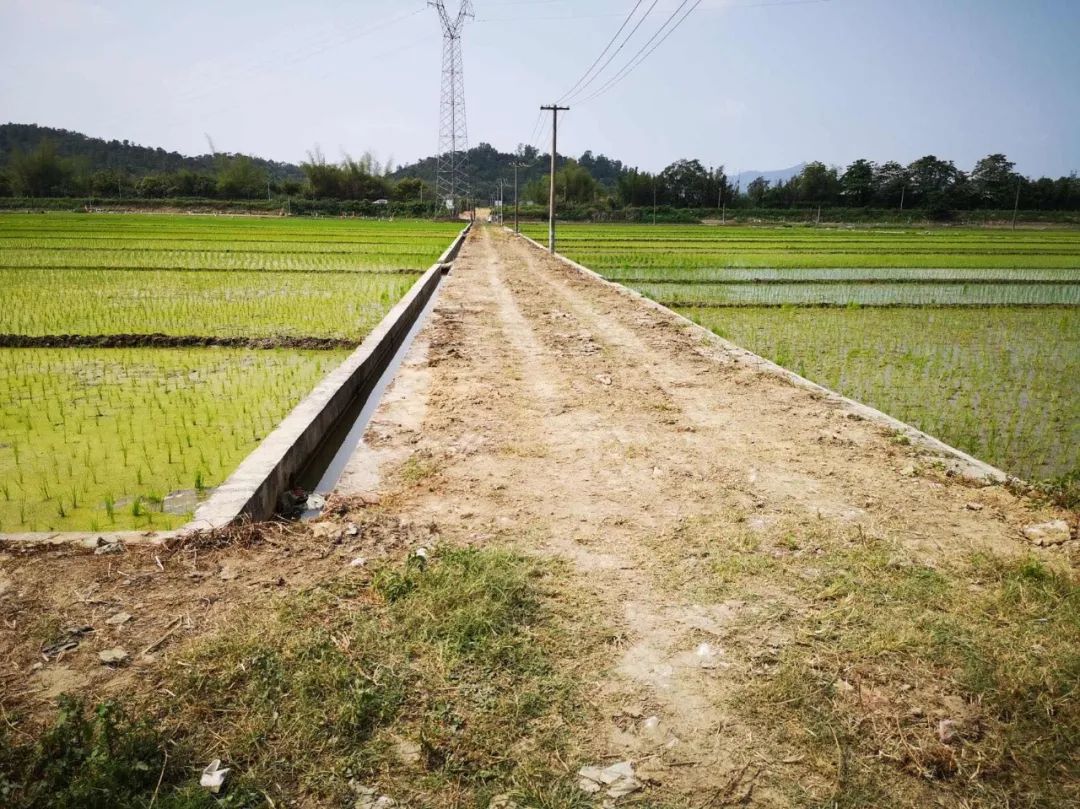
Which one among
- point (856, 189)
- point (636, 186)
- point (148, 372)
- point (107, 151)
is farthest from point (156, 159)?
point (148, 372)

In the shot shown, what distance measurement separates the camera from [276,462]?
4.32 m

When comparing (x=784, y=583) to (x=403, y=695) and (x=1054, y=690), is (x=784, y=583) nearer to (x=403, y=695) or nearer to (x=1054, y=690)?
(x=1054, y=690)

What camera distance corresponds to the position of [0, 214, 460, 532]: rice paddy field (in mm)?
4418

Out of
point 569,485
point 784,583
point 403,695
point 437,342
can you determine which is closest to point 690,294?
point 437,342

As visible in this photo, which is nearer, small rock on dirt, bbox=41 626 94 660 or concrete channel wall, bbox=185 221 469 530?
small rock on dirt, bbox=41 626 94 660

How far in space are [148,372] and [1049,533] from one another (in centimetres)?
835

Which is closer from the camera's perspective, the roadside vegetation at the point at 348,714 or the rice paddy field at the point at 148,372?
the roadside vegetation at the point at 348,714

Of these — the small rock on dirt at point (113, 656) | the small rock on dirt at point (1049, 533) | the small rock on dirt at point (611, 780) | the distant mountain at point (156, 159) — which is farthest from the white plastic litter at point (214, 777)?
the distant mountain at point (156, 159)

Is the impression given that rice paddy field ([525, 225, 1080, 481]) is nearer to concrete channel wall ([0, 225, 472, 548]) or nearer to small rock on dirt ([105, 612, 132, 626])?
concrete channel wall ([0, 225, 472, 548])

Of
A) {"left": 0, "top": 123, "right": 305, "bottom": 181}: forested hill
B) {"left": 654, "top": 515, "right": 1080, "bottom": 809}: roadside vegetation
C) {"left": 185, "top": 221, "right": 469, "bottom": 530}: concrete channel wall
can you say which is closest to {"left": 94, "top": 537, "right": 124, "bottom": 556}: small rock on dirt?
{"left": 185, "top": 221, "right": 469, "bottom": 530}: concrete channel wall

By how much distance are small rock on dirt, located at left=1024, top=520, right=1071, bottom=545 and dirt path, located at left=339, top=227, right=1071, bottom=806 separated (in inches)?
4.2

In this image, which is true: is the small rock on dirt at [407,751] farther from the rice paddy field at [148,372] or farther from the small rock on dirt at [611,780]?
the rice paddy field at [148,372]

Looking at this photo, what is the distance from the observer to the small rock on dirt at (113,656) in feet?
8.30

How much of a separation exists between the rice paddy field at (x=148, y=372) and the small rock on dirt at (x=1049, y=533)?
5.03 m
